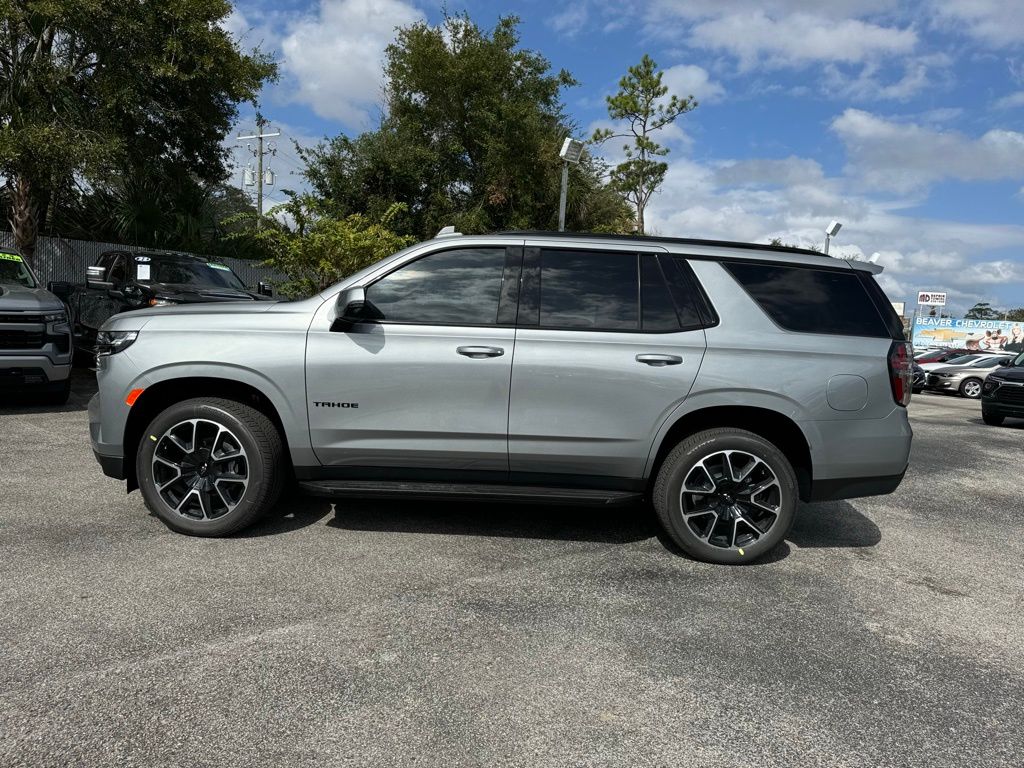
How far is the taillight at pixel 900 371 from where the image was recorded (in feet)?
13.7

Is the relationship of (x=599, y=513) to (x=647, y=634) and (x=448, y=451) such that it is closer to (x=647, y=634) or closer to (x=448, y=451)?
(x=448, y=451)

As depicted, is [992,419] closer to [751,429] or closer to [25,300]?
[751,429]

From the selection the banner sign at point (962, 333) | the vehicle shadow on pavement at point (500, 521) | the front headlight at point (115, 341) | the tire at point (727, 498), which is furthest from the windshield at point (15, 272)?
the banner sign at point (962, 333)

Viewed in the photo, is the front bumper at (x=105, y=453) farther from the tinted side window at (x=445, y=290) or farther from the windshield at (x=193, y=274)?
the windshield at (x=193, y=274)

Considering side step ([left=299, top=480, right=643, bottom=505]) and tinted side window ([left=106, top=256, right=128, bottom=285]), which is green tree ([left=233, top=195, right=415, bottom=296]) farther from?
side step ([left=299, top=480, right=643, bottom=505])

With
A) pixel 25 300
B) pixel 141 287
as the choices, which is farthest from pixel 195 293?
pixel 25 300

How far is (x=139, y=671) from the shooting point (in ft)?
9.18

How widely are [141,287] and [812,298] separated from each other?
8.56 meters

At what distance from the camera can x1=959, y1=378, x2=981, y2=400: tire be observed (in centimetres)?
2189

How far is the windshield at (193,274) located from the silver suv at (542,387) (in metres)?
6.45

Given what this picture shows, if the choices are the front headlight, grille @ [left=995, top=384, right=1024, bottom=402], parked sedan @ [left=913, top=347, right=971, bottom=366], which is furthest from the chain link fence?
parked sedan @ [left=913, top=347, right=971, bottom=366]

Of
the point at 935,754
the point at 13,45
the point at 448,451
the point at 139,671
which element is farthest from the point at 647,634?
the point at 13,45

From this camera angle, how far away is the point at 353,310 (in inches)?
163

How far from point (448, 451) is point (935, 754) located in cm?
259
